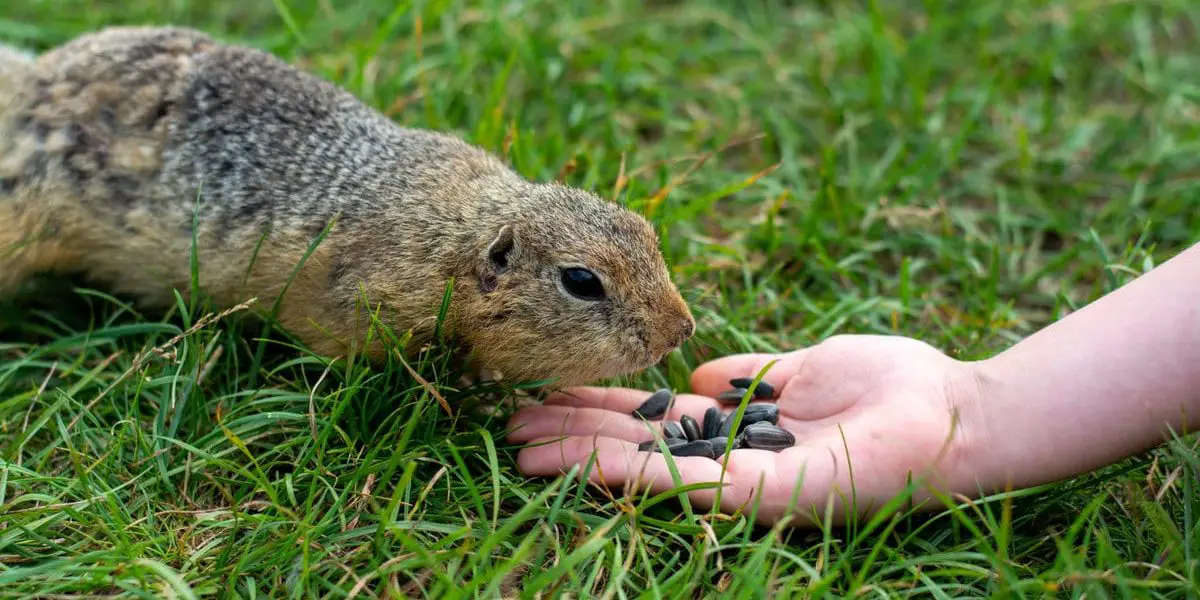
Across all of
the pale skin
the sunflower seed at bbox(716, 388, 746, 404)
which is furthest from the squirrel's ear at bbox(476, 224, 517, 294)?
the sunflower seed at bbox(716, 388, 746, 404)

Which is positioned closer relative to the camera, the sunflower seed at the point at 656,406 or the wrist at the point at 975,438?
the wrist at the point at 975,438

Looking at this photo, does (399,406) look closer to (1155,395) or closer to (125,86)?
(125,86)

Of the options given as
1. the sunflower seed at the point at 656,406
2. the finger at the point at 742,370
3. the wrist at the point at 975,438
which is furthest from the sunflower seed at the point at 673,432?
the wrist at the point at 975,438

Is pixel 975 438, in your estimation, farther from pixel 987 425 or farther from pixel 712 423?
pixel 712 423

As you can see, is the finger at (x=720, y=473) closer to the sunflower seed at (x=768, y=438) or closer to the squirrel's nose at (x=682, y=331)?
the sunflower seed at (x=768, y=438)

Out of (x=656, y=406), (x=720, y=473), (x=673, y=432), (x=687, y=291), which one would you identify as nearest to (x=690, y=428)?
(x=673, y=432)
